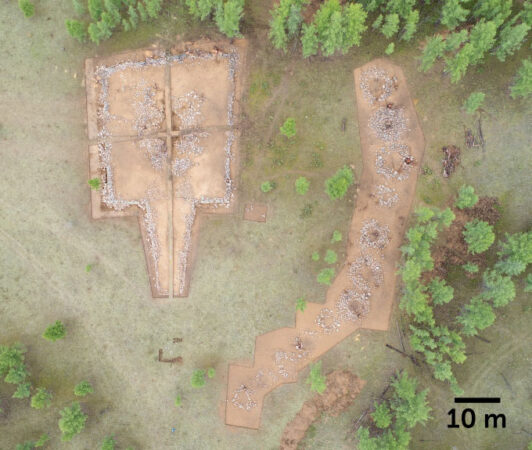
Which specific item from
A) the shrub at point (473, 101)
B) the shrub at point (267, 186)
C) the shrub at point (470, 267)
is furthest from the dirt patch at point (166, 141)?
the shrub at point (470, 267)

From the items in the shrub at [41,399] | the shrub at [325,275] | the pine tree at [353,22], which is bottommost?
the shrub at [41,399]

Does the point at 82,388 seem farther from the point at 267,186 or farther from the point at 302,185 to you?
the point at 302,185

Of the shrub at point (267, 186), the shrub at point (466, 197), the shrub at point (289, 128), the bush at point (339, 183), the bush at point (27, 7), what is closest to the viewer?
the bush at point (339, 183)

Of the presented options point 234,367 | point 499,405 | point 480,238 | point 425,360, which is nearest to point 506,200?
point 480,238

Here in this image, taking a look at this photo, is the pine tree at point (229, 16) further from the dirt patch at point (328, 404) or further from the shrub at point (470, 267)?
the dirt patch at point (328, 404)

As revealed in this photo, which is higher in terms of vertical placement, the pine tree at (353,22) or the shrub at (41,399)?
the pine tree at (353,22)

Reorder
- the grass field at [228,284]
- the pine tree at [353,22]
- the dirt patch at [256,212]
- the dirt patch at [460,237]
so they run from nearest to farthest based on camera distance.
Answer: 1. the pine tree at [353,22]
2. the dirt patch at [460,237]
3. the grass field at [228,284]
4. the dirt patch at [256,212]

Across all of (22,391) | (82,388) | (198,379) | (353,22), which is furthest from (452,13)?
(22,391)
